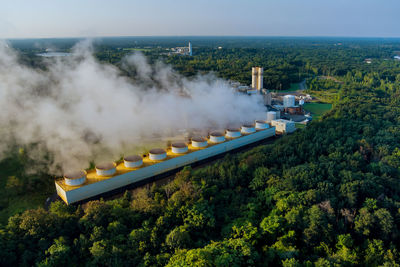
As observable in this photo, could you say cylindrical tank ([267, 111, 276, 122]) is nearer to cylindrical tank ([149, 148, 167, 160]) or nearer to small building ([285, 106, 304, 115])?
small building ([285, 106, 304, 115])

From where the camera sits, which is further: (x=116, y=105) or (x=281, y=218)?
(x=116, y=105)

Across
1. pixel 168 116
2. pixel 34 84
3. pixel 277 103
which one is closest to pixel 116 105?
pixel 168 116

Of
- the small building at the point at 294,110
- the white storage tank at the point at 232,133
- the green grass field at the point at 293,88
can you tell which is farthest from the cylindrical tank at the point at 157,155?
the green grass field at the point at 293,88

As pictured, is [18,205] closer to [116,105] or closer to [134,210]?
[134,210]

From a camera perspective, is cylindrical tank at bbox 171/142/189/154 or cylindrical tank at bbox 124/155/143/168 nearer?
cylindrical tank at bbox 124/155/143/168

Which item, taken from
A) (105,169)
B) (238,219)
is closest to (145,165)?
(105,169)

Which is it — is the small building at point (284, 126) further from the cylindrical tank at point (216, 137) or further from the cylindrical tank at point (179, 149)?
the cylindrical tank at point (179, 149)

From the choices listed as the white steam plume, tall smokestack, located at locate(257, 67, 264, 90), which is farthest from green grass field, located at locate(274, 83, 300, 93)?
the white steam plume
